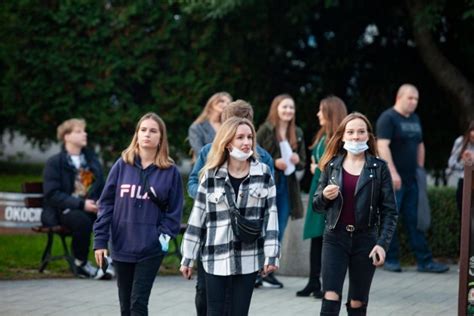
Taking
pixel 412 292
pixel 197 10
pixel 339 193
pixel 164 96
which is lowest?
pixel 412 292

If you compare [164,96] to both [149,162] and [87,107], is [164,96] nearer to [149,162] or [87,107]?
[87,107]

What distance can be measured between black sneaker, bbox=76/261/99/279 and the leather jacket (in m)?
Answer: 4.53

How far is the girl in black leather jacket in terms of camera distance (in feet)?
25.8

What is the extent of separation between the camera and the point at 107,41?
1681cm

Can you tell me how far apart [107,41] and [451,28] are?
5260mm

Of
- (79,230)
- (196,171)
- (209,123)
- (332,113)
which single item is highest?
(332,113)

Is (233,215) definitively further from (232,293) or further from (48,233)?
(48,233)

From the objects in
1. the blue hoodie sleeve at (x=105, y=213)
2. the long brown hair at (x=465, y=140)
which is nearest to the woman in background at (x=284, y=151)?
the long brown hair at (x=465, y=140)

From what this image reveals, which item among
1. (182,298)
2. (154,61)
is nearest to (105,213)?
(182,298)

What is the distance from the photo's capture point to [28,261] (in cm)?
1295

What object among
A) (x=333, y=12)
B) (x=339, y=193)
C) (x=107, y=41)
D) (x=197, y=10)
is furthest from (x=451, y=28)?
(x=339, y=193)

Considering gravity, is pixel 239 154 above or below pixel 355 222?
above

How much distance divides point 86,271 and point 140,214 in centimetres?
425

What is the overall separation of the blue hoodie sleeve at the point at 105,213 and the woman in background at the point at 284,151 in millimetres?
3091
